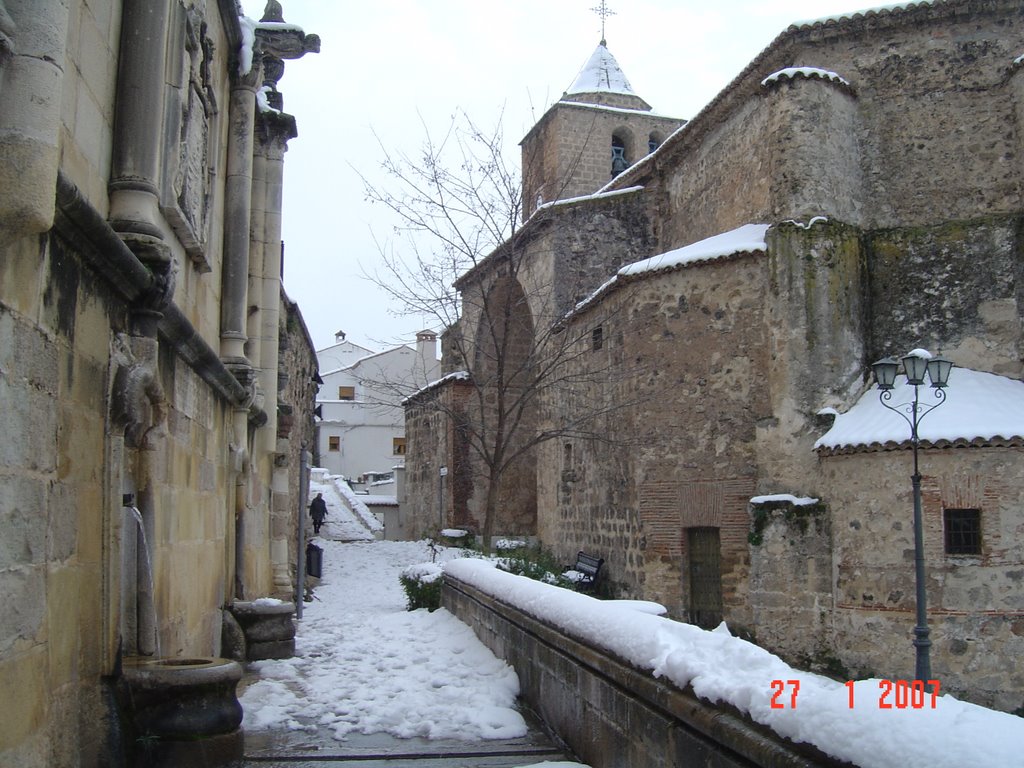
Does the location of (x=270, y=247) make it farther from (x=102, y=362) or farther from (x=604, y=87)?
(x=604, y=87)

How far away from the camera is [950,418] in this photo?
12.2m

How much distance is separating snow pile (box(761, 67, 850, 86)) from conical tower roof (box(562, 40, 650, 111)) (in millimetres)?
14860

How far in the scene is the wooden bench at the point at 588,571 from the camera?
656 inches

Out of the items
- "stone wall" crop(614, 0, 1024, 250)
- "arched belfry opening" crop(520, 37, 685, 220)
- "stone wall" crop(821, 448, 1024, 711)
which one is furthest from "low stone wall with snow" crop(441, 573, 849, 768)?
"arched belfry opening" crop(520, 37, 685, 220)

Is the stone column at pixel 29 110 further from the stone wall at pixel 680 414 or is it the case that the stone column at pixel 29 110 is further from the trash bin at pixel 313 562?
the trash bin at pixel 313 562

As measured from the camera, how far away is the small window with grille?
11.7 metres

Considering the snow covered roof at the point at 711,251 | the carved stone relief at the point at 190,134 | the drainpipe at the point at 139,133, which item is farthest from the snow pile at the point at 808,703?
the snow covered roof at the point at 711,251

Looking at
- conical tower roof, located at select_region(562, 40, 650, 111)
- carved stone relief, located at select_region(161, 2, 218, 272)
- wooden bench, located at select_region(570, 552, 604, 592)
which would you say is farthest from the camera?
conical tower roof, located at select_region(562, 40, 650, 111)

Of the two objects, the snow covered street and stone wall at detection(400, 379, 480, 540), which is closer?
the snow covered street

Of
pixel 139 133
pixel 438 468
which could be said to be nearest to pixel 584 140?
pixel 438 468

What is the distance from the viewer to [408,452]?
31031 millimetres

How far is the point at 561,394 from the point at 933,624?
9.54 metres

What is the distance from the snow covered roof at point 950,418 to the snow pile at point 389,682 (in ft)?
20.4

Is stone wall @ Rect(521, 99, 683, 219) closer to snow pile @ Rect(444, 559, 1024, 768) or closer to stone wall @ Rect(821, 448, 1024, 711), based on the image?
stone wall @ Rect(821, 448, 1024, 711)
